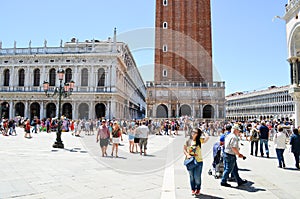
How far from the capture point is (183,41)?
47875 mm

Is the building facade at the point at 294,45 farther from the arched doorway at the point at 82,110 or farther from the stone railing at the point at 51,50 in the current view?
the arched doorway at the point at 82,110

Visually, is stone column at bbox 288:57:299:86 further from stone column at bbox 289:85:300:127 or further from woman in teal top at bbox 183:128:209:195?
woman in teal top at bbox 183:128:209:195

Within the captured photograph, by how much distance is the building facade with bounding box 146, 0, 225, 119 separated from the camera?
43.7 m

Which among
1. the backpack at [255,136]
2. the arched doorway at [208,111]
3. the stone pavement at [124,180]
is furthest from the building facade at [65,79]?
the stone pavement at [124,180]

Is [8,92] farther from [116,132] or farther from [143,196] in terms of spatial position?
[143,196]

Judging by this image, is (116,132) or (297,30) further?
(297,30)

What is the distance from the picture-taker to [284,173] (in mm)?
7160

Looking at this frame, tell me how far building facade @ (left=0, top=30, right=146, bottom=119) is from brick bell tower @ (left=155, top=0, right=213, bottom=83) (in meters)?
11.7

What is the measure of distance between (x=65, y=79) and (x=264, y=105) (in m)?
53.5

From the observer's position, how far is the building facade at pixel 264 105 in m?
59.3

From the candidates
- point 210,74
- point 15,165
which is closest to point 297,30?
point 15,165

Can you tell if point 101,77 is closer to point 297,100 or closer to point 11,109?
point 11,109

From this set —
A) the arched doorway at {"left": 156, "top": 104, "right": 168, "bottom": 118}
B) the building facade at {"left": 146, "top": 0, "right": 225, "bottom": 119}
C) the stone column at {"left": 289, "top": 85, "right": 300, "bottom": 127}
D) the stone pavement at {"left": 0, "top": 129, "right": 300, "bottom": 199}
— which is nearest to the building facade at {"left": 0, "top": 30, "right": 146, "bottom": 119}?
the arched doorway at {"left": 156, "top": 104, "right": 168, "bottom": 118}

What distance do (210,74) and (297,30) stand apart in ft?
99.5
